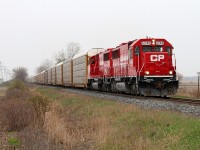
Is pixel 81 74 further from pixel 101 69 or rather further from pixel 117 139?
pixel 117 139

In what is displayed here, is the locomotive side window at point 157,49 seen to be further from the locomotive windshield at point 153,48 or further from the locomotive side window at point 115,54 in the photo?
the locomotive side window at point 115,54

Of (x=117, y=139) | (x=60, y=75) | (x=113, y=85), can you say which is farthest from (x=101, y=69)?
(x=60, y=75)

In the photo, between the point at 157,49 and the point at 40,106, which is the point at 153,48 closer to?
the point at 157,49

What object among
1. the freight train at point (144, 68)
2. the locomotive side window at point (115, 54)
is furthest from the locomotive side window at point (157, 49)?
the locomotive side window at point (115, 54)

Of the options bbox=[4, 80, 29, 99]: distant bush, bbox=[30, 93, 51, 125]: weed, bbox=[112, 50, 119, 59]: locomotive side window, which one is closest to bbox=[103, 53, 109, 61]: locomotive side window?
bbox=[112, 50, 119, 59]: locomotive side window

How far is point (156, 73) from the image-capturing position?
1867cm

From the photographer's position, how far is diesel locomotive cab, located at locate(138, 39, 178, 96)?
1853cm

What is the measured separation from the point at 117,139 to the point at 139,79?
977cm

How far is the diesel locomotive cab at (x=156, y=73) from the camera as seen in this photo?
1853cm

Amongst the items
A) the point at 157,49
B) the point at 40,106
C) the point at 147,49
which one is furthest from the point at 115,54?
the point at 40,106

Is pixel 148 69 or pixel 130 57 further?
pixel 130 57

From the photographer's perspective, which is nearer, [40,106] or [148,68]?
[40,106]

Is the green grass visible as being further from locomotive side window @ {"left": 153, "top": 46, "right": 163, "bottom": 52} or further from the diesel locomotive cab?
locomotive side window @ {"left": 153, "top": 46, "right": 163, "bottom": 52}

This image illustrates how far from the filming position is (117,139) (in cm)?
880
